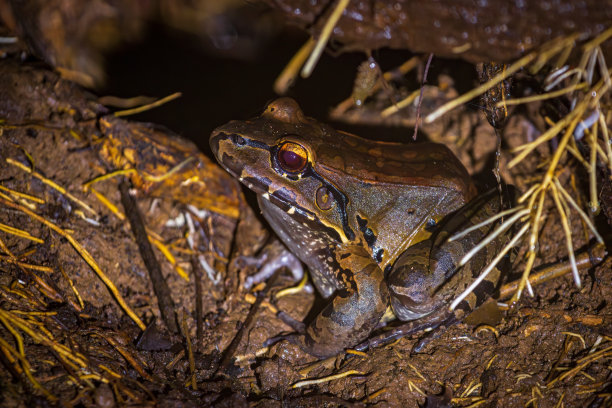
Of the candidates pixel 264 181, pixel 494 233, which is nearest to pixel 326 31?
pixel 264 181

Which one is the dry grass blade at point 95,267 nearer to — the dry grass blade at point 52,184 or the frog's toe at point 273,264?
the dry grass blade at point 52,184

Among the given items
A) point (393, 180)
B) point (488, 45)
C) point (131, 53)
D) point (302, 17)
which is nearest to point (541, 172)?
point (393, 180)

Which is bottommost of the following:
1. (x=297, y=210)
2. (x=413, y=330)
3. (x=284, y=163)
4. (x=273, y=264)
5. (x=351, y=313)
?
(x=273, y=264)

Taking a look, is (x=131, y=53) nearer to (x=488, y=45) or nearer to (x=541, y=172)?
(x=488, y=45)

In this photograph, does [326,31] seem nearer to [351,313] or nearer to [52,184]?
[351,313]

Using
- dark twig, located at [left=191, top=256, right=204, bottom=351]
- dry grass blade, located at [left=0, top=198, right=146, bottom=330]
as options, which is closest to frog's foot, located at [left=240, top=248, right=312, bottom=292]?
dark twig, located at [left=191, top=256, right=204, bottom=351]
